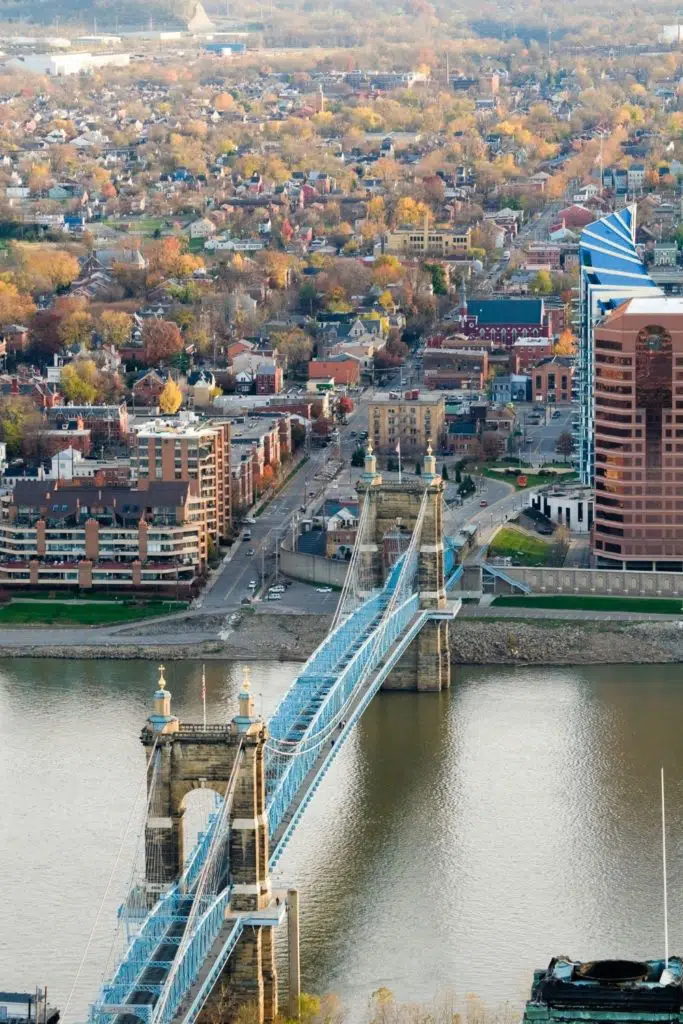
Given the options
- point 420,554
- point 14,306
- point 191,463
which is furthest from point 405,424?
point 14,306

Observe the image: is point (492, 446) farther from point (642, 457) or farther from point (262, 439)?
point (642, 457)

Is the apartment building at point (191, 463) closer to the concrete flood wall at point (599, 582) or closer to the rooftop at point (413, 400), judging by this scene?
the concrete flood wall at point (599, 582)

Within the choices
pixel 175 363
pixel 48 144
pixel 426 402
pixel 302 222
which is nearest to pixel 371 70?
pixel 48 144

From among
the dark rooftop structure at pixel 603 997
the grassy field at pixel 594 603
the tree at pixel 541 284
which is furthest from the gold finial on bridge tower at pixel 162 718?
the tree at pixel 541 284

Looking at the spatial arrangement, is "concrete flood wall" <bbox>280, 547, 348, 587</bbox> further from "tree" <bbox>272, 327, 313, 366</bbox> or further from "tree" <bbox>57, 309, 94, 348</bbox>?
"tree" <bbox>57, 309, 94, 348</bbox>

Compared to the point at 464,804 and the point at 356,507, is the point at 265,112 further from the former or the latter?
the point at 464,804
